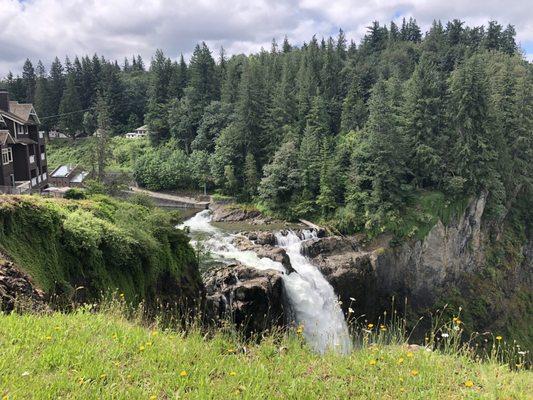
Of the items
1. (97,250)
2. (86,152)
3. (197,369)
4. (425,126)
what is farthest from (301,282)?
(86,152)

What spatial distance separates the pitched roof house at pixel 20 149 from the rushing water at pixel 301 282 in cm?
1338

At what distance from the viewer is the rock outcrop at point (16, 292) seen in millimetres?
7680

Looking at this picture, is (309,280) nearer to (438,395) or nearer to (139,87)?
(438,395)

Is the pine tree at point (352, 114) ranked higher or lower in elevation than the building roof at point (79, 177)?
higher

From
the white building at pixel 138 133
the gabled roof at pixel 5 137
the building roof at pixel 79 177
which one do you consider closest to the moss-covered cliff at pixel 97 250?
the gabled roof at pixel 5 137

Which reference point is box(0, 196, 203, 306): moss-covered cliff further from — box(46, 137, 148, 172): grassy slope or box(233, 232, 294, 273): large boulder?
box(46, 137, 148, 172): grassy slope

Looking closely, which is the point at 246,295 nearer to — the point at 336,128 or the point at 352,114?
the point at 352,114

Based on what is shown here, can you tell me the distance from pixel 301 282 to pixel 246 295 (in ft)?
14.6

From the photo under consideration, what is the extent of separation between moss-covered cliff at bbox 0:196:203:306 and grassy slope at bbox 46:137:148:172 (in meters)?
47.9

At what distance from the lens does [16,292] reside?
8367 mm

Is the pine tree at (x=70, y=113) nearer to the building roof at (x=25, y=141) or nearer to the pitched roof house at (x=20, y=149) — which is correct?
the pitched roof house at (x=20, y=149)

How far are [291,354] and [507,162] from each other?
41190 millimetres

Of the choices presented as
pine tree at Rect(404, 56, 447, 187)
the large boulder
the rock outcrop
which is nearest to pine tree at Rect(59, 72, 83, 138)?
the large boulder

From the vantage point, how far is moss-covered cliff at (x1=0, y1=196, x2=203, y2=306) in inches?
435
